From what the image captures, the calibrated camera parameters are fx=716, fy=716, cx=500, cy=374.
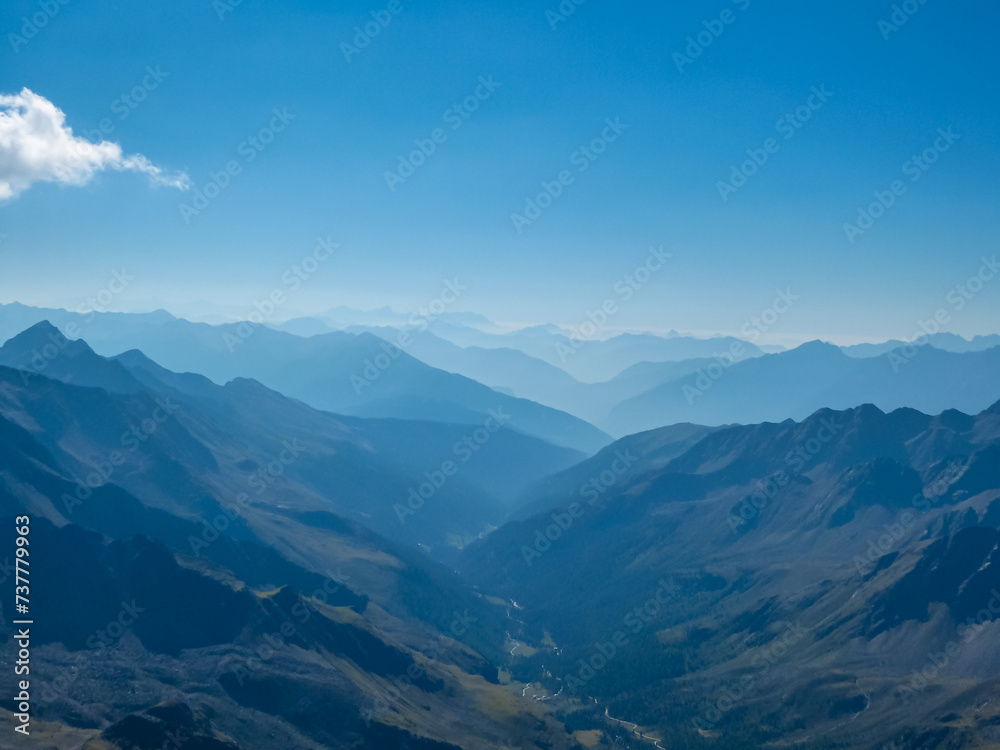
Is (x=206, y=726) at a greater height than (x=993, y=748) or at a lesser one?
lesser

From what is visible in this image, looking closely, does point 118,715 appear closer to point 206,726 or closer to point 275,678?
point 206,726

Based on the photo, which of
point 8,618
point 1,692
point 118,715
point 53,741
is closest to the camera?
point 53,741

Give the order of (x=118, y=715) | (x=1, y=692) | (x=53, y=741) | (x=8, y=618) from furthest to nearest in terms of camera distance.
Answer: (x=8, y=618), (x=118, y=715), (x=1, y=692), (x=53, y=741)

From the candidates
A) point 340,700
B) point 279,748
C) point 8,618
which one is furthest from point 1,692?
point 340,700

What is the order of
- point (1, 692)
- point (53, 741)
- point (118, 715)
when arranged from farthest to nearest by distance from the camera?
point (118, 715) → point (1, 692) → point (53, 741)

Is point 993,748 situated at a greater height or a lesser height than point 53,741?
greater

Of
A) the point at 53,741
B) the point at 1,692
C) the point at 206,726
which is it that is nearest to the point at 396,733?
the point at 206,726

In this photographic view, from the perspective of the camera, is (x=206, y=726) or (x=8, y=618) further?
(x=8, y=618)

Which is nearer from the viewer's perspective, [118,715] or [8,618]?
[118,715]

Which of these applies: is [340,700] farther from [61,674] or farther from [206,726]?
[61,674]

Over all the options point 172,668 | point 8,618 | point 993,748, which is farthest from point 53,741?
point 993,748
